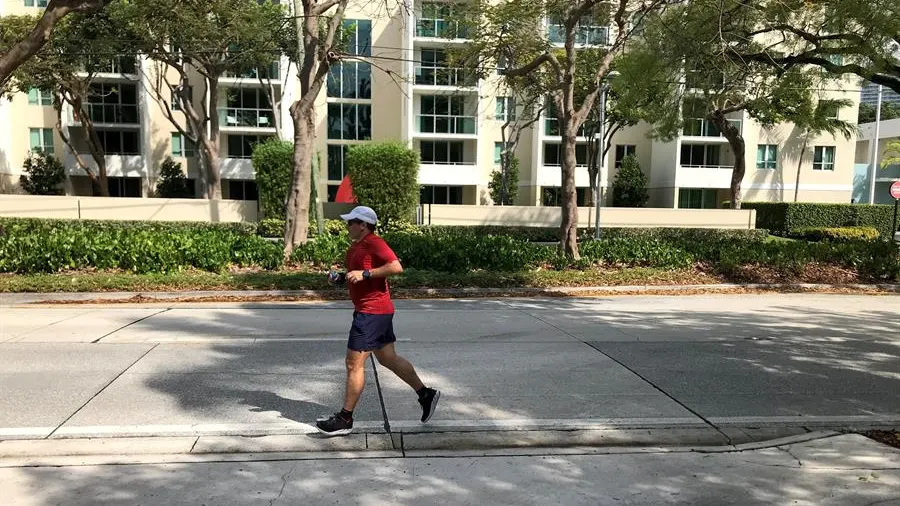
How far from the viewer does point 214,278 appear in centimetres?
1224

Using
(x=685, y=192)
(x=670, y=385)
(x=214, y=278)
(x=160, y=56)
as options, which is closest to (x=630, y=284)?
(x=670, y=385)

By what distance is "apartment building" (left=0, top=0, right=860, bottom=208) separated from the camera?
3691 cm

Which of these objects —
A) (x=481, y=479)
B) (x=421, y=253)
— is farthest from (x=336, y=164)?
(x=481, y=479)

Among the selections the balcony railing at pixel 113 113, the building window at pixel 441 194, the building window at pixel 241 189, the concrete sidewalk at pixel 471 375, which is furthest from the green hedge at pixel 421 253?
the balcony railing at pixel 113 113

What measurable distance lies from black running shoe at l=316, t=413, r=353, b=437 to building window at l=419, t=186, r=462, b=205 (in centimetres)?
3452

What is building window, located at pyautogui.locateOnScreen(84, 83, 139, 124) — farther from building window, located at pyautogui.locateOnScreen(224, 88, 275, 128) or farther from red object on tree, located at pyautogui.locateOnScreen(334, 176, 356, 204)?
red object on tree, located at pyautogui.locateOnScreen(334, 176, 356, 204)

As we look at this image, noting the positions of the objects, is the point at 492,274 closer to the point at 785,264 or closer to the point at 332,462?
the point at 785,264

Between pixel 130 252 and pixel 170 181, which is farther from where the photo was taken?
pixel 170 181

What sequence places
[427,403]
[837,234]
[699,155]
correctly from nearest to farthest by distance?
[427,403] < [837,234] < [699,155]

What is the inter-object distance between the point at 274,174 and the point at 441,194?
51.1 feet

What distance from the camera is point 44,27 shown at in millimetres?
9055

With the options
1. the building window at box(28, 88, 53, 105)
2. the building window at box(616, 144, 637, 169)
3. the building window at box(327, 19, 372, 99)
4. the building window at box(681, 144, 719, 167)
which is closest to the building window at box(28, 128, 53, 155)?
the building window at box(28, 88, 53, 105)

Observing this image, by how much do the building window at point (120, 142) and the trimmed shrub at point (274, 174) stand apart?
17463 mm

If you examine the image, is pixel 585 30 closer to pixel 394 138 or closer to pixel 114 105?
pixel 394 138
